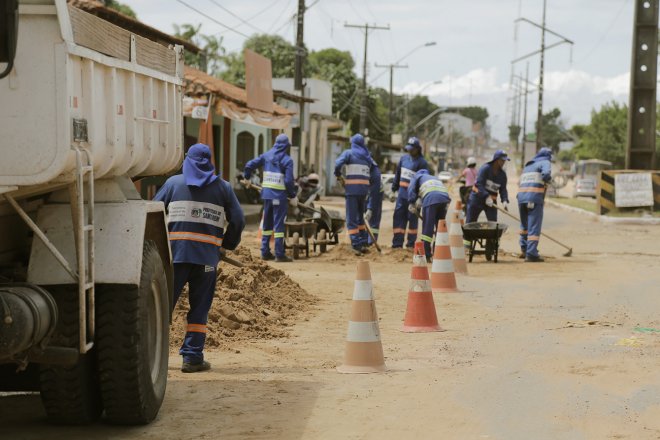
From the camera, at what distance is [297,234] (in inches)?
727

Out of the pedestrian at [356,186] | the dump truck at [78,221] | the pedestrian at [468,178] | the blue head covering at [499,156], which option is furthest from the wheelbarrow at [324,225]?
the dump truck at [78,221]

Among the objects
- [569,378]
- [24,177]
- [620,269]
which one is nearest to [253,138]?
[620,269]

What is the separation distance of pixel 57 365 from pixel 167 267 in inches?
63.4

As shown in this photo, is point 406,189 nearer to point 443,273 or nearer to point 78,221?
point 443,273

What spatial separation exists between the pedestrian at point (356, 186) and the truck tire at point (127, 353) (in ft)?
40.5

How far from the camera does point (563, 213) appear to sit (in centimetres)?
3775

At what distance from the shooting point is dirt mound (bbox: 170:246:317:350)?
393 inches

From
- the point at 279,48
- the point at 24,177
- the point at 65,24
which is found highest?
the point at 279,48

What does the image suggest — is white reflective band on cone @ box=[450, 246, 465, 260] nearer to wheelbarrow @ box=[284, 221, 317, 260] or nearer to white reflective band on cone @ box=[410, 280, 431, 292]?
wheelbarrow @ box=[284, 221, 317, 260]

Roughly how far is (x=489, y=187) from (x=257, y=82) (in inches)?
433

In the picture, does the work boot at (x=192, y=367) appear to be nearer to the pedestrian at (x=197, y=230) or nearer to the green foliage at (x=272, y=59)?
the pedestrian at (x=197, y=230)

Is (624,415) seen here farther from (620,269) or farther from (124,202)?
(620,269)

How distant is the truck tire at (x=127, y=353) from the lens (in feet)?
19.9

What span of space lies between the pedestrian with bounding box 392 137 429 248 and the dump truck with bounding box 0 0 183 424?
484 inches
